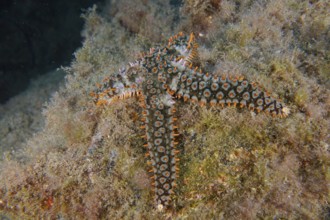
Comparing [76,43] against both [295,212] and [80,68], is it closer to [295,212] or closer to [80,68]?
[80,68]

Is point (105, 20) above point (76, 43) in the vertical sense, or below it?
above

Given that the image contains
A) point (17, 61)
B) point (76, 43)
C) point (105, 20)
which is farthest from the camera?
point (76, 43)

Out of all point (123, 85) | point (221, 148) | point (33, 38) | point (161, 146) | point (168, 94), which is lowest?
point (33, 38)

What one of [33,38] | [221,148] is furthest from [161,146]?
[33,38]

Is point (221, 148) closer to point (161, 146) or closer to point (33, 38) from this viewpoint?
point (161, 146)

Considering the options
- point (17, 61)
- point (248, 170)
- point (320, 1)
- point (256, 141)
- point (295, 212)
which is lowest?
point (17, 61)

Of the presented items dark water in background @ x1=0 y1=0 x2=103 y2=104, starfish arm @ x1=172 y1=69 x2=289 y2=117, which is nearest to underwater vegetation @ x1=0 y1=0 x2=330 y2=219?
starfish arm @ x1=172 y1=69 x2=289 y2=117

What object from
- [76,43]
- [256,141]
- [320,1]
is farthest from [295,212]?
[76,43]
